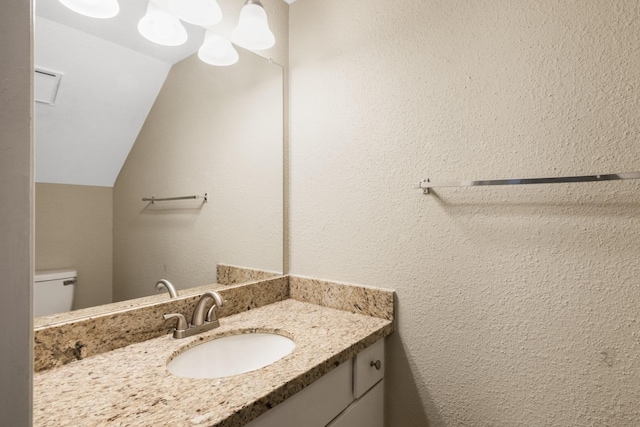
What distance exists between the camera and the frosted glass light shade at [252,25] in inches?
45.0

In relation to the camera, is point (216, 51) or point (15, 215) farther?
point (216, 51)

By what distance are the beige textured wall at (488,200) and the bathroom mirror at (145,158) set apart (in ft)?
0.90

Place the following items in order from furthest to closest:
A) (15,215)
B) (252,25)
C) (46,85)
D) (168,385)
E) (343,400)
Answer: (252,25)
(343,400)
(46,85)
(168,385)
(15,215)

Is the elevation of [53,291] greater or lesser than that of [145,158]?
lesser

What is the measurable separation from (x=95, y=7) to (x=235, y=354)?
1104mm

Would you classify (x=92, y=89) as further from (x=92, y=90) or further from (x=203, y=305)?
(x=203, y=305)

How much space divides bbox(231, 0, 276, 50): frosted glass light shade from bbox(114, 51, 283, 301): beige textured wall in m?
0.17

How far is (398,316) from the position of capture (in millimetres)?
1146

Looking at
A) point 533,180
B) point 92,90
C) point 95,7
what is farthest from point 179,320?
point 533,180

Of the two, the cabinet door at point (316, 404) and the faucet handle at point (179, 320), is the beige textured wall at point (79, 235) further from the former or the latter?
the cabinet door at point (316, 404)

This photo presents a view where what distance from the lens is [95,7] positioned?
904 mm

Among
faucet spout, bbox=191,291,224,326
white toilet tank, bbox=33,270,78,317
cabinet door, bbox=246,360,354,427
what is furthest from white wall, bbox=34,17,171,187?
cabinet door, bbox=246,360,354,427

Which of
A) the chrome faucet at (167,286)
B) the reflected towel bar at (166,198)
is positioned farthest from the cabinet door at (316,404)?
the reflected towel bar at (166,198)

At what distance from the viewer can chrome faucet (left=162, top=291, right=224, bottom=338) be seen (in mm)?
1008
